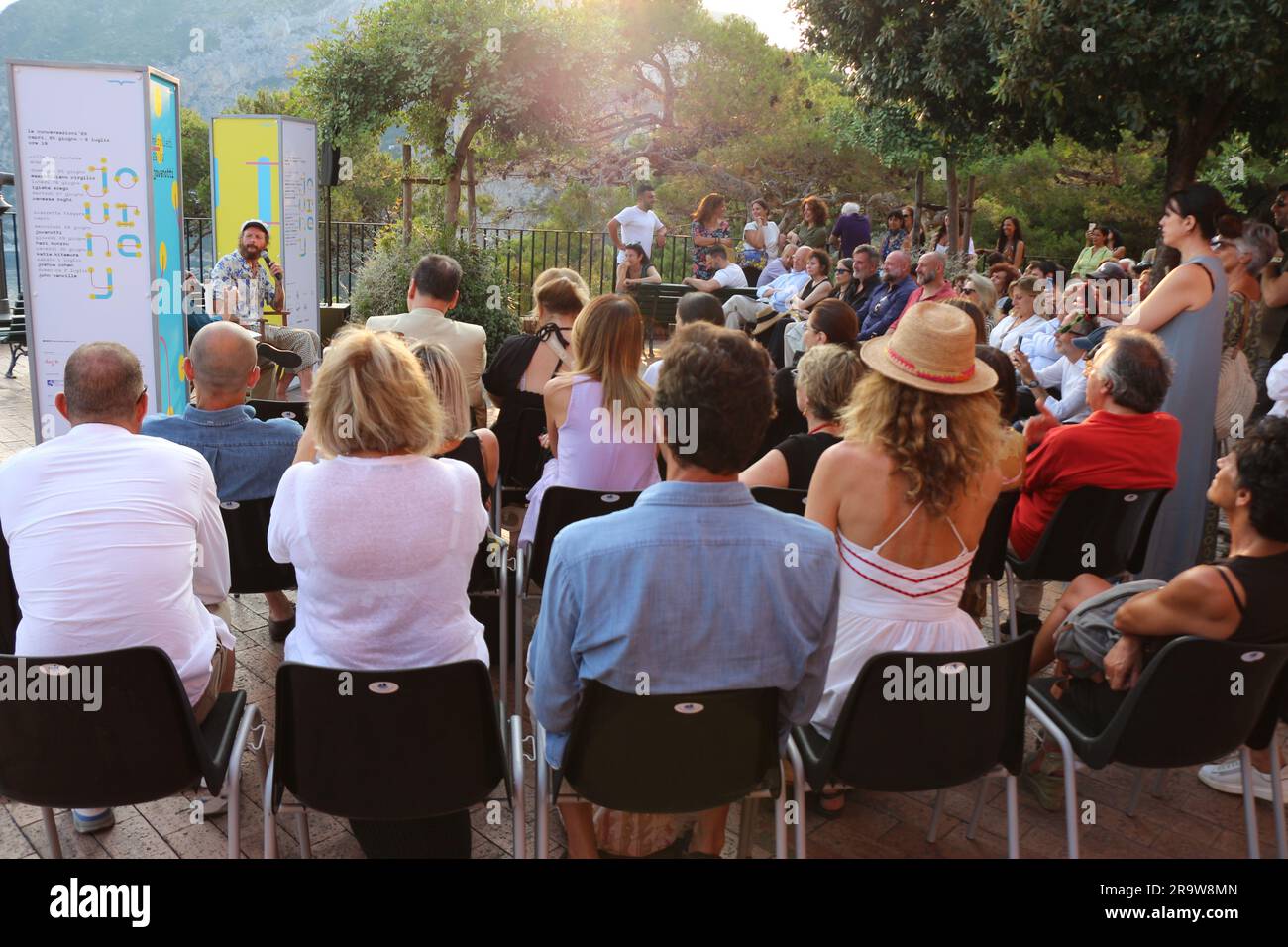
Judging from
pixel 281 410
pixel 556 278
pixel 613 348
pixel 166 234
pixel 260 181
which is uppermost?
pixel 260 181

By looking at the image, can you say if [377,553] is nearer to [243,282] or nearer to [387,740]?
[387,740]

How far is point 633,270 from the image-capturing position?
10.3 metres

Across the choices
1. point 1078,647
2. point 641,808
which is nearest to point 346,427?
point 641,808

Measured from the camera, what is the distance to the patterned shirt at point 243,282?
698 centimetres

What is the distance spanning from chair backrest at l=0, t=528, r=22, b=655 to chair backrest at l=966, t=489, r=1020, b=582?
9.15ft

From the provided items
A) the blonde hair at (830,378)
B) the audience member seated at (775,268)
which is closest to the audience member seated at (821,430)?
the blonde hair at (830,378)

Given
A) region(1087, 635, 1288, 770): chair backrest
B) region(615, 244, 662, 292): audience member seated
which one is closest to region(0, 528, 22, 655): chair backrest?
region(1087, 635, 1288, 770): chair backrest

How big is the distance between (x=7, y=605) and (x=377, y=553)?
117 cm

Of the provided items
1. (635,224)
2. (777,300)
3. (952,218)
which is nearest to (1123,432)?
(777,300)

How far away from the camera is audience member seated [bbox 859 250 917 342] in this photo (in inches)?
287

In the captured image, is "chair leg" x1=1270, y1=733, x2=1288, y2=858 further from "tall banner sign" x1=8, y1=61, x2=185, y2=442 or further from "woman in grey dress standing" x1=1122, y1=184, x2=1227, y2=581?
"tall banner sign" x1=8, y1=61, x2=185, y2=442

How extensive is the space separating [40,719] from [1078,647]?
2.38m

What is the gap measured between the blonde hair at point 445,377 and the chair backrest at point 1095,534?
2.05 m

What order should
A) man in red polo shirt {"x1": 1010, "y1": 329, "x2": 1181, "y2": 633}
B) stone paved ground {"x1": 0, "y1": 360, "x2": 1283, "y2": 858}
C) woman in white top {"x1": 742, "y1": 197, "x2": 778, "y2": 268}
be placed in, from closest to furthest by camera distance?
stone paved ground {"x1": 0, "y1": 360, "x2": 1283, "y2": 858} < man in red polo shirt {"x1": 1010, "y1": 329, "x2": 1181, "y2": 633} < woman in white top {"x1": 742, "y1": 197, "x2": 778, "y2": 268}
